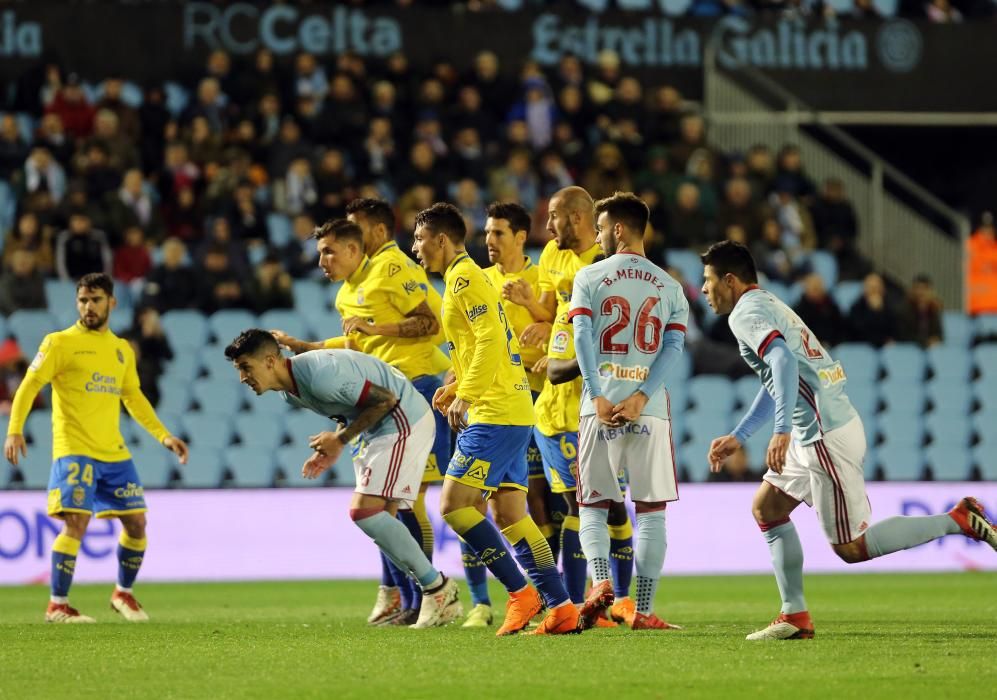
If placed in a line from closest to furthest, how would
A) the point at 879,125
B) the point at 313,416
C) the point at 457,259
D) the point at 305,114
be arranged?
the point at 457,259
the point at 313,416
the point at 305,114
the point at 879,125

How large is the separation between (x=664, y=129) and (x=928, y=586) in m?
8.64

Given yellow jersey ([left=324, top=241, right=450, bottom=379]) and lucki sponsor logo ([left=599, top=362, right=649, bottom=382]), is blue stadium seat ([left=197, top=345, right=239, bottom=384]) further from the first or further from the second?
lucki sponsor logo ([left=599, top=362, right=649, bottom=382])

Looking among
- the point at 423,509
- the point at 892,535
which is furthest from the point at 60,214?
the point at 892,535

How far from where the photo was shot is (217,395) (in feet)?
52.5

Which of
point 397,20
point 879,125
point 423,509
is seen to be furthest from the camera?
point 879,125

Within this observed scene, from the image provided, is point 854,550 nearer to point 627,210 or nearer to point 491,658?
point 491,658

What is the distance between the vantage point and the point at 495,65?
66.0 feet

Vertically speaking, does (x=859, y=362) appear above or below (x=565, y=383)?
above

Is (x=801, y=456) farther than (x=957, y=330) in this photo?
No

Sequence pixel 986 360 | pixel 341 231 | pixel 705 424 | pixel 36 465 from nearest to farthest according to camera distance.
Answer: pixel 341 231 → pixel 36 465 → pixel 705 424 → pixel 986 360

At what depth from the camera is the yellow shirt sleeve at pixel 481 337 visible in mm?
8102

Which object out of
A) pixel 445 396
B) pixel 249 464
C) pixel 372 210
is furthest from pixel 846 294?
pixel 445 396

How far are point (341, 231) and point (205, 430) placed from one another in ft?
22.1

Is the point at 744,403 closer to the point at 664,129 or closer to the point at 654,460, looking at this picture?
the point at 664,129
